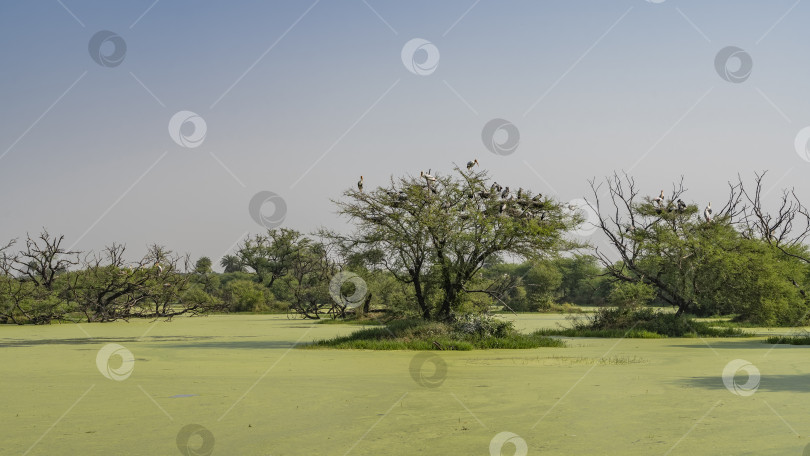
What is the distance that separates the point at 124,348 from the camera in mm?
18781

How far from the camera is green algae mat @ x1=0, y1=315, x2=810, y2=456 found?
7113 mm

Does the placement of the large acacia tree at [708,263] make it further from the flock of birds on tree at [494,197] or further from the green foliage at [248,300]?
the green foliage at [248,300]

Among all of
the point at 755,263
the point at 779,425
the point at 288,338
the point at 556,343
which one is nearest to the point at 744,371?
the point at 779,425

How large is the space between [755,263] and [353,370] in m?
17.0

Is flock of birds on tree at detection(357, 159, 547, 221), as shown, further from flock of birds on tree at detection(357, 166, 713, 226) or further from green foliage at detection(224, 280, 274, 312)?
green foliage at detection(224, 280, 274, 312)

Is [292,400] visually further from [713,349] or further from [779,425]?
[713,349]

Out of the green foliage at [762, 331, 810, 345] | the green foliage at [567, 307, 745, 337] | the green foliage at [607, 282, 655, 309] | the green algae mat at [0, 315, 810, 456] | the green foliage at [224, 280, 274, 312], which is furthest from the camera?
the green foliage at [224, 280, 274, 312]

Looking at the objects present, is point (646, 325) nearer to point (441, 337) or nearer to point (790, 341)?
point (790, 341)

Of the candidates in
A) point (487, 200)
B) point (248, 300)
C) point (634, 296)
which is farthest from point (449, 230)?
point (248, 300)

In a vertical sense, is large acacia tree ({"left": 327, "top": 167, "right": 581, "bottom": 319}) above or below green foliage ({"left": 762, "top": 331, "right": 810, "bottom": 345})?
above

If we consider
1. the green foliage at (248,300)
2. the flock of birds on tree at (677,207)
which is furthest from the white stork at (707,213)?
the green foliage at (248,300)

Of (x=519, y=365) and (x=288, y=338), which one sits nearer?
(x=519, y=365)

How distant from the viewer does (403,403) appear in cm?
954

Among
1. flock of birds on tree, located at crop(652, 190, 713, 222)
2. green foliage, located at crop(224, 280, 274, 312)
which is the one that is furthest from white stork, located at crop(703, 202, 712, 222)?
green foliage, located at crop(224, 280, 274, 312)
